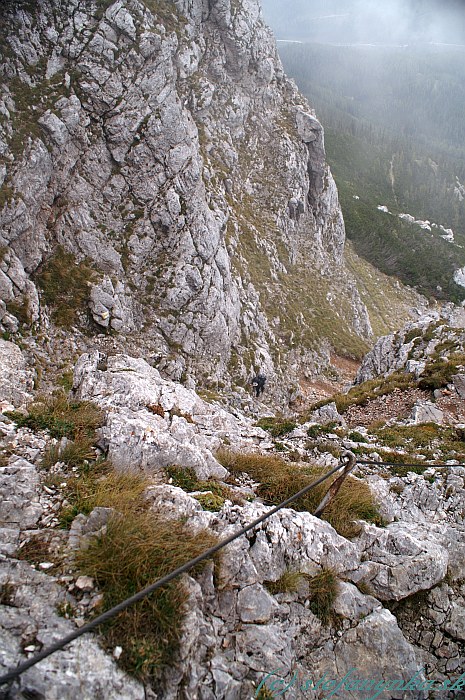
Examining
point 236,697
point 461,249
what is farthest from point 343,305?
point 461,249

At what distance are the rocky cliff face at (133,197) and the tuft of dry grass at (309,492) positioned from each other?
1515 cm

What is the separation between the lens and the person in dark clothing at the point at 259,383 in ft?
86.9

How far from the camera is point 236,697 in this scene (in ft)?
10.8

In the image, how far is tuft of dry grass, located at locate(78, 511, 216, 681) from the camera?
3.01m

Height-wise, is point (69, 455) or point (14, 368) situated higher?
point (69, 455)

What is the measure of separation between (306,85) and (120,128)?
Result: 201m

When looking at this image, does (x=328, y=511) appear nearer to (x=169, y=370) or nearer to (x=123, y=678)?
(x=123, y=678)

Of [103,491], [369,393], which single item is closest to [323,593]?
[103,491]

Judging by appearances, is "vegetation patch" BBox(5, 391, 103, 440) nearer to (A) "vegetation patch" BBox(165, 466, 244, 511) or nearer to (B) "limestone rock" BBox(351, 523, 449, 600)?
(A) "vegetation patch" BBox(165, 466, 244, 511)

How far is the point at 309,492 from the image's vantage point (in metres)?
5.88

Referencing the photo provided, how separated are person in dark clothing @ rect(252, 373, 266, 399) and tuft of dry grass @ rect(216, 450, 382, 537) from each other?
A: 19.1m

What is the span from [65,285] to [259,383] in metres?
14.7

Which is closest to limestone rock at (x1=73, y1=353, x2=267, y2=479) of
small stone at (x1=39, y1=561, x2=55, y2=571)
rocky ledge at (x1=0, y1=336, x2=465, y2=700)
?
rocky ledge at (x1=0, y1=336, x2=465, y2=700)

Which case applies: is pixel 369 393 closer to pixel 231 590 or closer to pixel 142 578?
pixel 231 590
